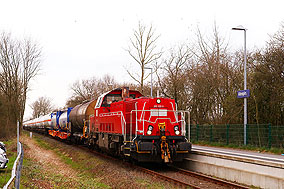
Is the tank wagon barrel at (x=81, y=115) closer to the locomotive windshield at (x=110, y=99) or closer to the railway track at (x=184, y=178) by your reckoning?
the locomotive windshield at (x=110, y=99)

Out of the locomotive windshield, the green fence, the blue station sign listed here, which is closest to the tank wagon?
the locomotive windshield

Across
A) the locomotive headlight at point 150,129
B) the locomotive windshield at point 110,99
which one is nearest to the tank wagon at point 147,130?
the locomotive headlight at point 150,129

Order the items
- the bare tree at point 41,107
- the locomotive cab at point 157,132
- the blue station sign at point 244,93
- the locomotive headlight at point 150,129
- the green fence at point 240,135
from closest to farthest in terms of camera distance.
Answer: the locomotive cab at point 157,132
the locomotive headlight at point 150,129
the green fence at point 240,135
the blue station sign at point 244,93
the bare tree at point 41,107

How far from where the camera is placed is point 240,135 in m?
19.8

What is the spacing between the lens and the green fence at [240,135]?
1717 centimetres

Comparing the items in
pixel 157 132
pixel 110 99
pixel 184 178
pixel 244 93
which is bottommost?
pixel 184 178

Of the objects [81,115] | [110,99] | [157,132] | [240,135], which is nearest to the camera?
[157,132]

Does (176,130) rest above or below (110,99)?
below

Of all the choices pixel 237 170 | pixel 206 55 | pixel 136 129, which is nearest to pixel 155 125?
pixel 136 129

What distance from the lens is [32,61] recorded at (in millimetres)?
33594

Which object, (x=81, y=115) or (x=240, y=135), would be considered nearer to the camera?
(x=240, y=135)

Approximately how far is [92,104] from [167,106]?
8.11 metres

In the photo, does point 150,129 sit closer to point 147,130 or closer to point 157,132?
point 147,130

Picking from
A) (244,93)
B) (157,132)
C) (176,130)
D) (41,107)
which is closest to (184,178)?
(157,132)
